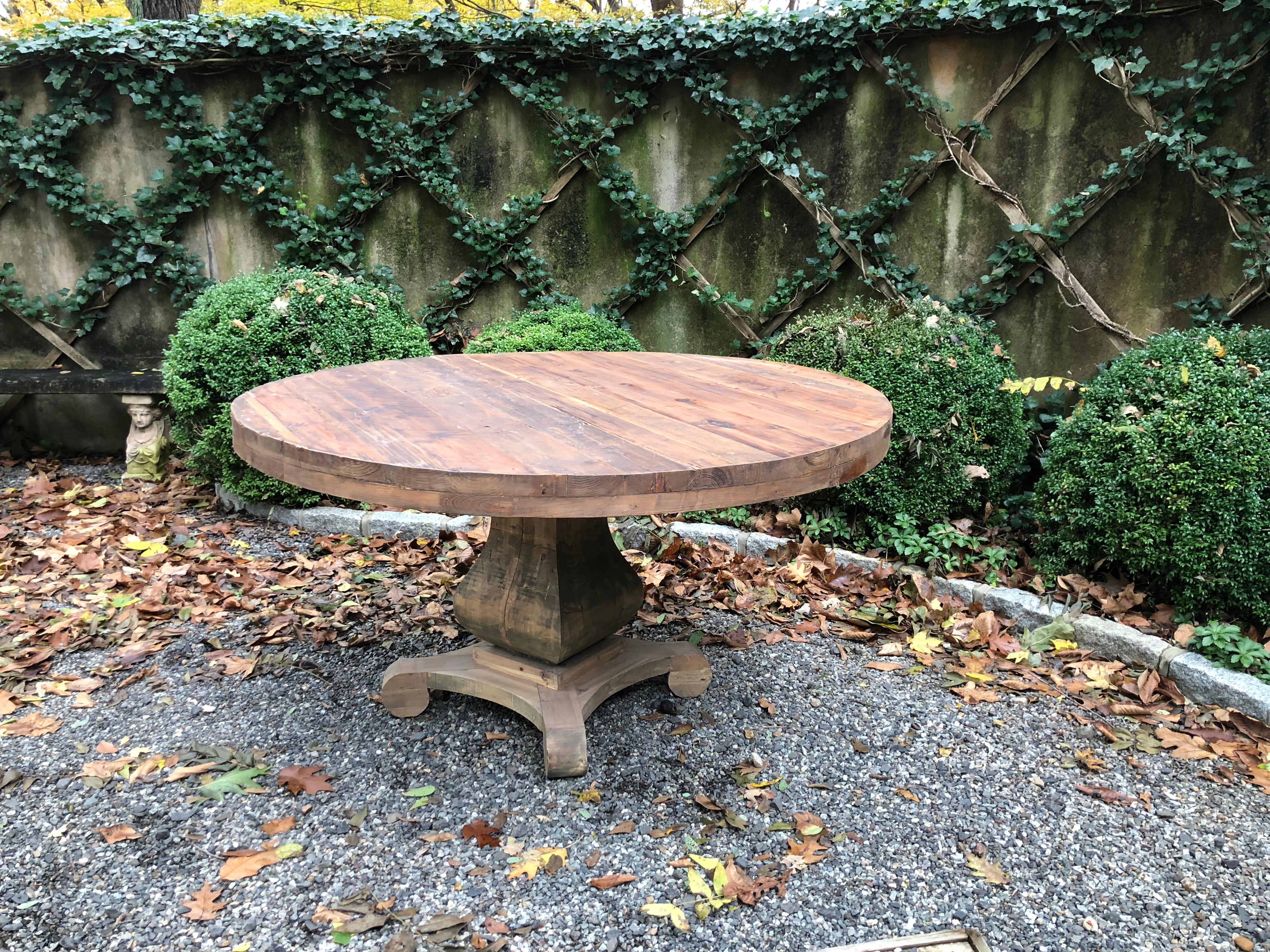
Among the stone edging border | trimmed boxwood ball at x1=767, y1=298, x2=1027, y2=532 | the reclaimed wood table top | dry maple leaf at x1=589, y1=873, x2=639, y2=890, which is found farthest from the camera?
trimmed boxwood ball at x1=767, y1=298, x2=1027, y2=532

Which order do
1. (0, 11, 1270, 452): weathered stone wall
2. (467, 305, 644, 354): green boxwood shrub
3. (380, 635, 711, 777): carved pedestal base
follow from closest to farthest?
1. (380, 635, 711, 777): carved pedestal base
2. (0, 11, 1270, 452): weathered stone wall
3. (467, 305, 644, 354): green boxwood shrub

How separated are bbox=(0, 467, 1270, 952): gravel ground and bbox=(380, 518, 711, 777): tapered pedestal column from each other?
0.10 meters

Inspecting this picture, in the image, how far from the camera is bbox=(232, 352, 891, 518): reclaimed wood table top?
4.46 ft

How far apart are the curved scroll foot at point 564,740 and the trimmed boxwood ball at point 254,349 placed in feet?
6.45

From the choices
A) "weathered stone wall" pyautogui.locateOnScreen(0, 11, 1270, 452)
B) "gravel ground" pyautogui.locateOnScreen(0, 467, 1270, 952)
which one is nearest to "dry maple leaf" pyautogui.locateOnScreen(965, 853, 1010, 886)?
"gravel ground" pyautogui.locateOnScreen(0, 467, 1270, 952)

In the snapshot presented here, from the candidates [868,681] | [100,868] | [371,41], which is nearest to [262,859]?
[100,868]

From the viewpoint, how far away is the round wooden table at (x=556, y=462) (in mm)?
1378

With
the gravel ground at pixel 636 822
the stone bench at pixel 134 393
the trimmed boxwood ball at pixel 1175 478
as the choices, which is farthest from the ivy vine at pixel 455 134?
the gravel ground at pixel 636 822

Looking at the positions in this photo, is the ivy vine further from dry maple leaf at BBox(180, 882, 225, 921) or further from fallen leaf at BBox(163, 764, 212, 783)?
dry maple leaf at BBox(180, 882, 225, 921)

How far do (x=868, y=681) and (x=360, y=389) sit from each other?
1.65m

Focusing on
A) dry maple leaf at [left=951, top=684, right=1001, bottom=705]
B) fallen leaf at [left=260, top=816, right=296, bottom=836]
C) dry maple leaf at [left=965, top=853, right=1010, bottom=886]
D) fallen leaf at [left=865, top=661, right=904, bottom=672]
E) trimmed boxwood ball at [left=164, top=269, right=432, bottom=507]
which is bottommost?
fallen leaf at [left=865, top=661, right=904, bottom=672]

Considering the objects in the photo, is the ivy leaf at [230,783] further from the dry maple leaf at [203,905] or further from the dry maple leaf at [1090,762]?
the dry maple leaf at [1090,762]

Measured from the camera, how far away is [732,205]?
4250mm

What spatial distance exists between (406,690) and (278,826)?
49 cm
